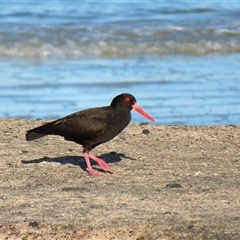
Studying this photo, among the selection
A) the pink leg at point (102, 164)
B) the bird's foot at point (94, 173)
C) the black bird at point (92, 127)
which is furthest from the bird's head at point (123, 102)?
the bird's foot at point (94, 173)

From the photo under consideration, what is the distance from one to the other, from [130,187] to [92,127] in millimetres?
713

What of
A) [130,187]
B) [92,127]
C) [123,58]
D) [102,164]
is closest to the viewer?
[130,187]

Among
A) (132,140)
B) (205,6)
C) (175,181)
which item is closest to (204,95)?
(132,140)

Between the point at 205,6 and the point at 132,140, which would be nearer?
the point at 132,140

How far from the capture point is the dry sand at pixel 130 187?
5297 mm

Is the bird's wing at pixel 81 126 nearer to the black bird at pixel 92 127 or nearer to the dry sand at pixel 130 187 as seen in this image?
the black bird at pixel 92 127

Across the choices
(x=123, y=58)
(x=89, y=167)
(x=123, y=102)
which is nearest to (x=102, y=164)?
(x=89, y=167)

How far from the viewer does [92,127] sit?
22.4 ft

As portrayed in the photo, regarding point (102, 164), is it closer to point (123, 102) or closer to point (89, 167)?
point (89, 167)

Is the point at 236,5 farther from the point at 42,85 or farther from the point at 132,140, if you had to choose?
the point at 132,140

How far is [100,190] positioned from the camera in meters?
6.31

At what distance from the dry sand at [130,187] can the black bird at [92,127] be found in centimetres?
28

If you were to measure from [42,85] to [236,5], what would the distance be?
11291 mm

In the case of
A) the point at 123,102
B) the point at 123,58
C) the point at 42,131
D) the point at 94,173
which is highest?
the point at 123,102
